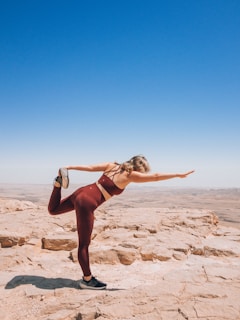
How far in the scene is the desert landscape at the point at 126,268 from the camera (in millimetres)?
3697

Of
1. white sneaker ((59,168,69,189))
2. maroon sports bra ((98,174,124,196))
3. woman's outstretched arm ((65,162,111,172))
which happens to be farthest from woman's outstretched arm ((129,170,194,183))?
white sneaker ((59,168,69,189))

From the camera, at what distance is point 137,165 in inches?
194

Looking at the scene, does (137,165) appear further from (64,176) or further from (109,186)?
(64,176)

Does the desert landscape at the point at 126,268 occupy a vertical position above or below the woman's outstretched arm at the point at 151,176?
below

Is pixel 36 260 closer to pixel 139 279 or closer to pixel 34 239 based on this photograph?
pixel 34 239

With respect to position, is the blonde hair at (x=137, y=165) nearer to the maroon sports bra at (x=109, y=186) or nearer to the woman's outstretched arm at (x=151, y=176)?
the woman's outstretched arm at (x=151, y=176)

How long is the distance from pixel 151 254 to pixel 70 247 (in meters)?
2.37

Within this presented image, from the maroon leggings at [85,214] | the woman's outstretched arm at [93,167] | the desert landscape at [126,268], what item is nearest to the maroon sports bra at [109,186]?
the maroon leggings at [85,214]

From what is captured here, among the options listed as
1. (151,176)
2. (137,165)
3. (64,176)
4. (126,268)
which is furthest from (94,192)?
(126,268)

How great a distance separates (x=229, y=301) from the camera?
3.57 meters

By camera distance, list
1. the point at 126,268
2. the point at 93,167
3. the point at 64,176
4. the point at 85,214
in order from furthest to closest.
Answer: the point at 126,268 → the point at 93,167 → the point at 64,176 → the point at 85,214

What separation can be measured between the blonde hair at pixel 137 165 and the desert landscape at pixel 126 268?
6.24 ft

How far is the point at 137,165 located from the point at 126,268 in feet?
9.49

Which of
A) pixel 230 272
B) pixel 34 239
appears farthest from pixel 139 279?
pixel 34 239
